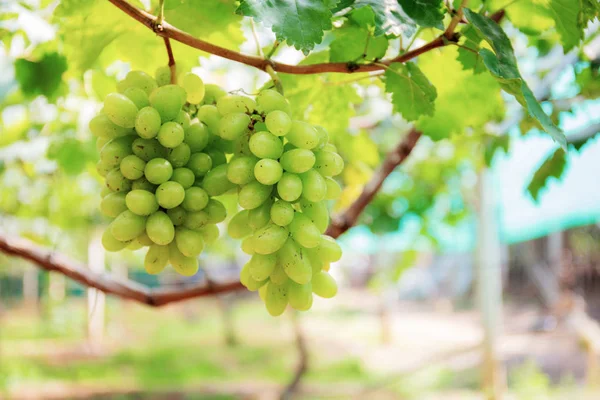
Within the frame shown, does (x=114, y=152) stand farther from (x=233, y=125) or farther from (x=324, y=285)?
(x=324, y=285)

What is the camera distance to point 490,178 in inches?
122

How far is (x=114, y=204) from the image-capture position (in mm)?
553

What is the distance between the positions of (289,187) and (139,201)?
15 cm

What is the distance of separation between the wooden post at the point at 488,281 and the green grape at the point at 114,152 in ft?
8.69

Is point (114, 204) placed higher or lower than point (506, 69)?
lower

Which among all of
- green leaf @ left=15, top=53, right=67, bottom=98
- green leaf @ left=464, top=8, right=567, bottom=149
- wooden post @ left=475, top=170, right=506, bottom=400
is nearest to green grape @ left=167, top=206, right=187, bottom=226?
green leaf @ left=464, top=8, right=567, bottom=149

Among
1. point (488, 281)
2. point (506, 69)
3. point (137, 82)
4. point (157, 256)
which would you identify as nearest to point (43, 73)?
point (137, 82)

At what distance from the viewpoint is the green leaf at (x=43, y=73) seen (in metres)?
1.02

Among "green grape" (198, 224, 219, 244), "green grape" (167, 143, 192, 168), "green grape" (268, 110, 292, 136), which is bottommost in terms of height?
"green grape" (198, 224, 219, 244)

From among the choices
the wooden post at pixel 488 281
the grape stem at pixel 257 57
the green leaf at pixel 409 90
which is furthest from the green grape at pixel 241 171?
the wooden post at pixel 488 281

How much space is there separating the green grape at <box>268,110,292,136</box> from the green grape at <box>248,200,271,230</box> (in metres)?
0.08

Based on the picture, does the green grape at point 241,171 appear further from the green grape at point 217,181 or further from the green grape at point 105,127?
the green grape at point 105,127

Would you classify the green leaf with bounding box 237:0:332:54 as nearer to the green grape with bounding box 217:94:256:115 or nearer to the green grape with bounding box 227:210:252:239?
the green grape with bounding box 217:94:256:115

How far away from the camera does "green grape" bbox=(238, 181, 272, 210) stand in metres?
0.51
